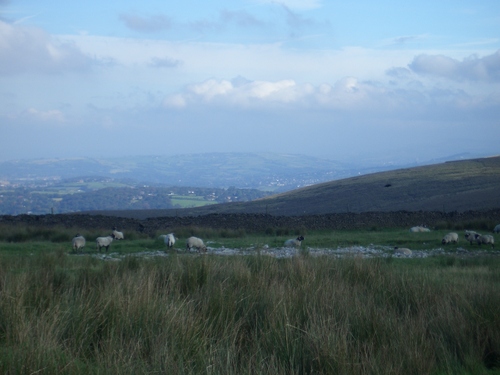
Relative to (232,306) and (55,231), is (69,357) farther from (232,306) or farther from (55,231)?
(55,231)

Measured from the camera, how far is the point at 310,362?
5945 mm

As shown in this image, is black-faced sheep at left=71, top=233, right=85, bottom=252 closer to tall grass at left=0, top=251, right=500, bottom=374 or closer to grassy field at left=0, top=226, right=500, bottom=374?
grassy field at left=0, top=226, right=500, bottom=374

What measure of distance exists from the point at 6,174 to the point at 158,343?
445 ft

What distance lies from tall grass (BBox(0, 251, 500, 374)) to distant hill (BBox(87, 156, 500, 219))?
3083 centimetres

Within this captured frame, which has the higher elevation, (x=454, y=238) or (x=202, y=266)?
(x=202, y=266)

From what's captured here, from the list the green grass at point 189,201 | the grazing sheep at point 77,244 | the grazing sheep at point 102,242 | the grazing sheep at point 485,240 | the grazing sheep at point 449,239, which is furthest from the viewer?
the green grass at point 189,201

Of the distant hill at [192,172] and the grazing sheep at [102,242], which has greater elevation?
the distant hill at [192,172]

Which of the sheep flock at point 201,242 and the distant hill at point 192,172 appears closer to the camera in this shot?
the sheep flock at point 201,242

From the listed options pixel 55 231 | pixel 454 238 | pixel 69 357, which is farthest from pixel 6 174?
pixel 69 357

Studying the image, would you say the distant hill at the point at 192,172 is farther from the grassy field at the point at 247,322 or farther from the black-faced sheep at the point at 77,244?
the grassy field at the point at 247,322

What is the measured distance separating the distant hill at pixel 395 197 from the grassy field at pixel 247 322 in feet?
99.6

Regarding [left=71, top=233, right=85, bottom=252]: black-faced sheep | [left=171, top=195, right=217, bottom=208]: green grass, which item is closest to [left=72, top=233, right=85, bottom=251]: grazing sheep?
[left=71, top=233, right=85, bottom=252]: black-faced sheep

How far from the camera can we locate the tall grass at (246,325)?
5660 millimetres

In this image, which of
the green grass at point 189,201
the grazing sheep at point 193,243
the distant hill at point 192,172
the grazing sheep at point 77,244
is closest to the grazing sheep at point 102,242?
the grazing sheep at point 77,244
